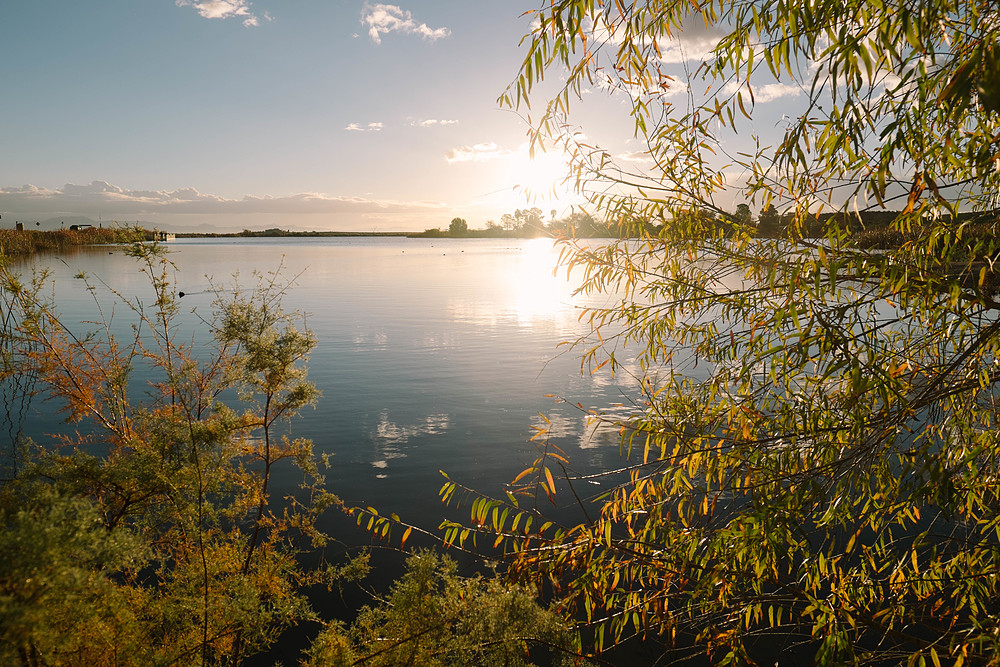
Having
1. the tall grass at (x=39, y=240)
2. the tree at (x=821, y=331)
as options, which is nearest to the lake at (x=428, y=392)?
the tree at (x=821, y=331)

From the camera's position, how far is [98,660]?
441 centimetres

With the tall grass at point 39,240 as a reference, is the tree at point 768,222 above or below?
below

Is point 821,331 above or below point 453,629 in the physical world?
above

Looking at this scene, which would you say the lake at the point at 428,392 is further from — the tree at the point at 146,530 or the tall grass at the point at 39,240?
the tall grass at the point at 39,240

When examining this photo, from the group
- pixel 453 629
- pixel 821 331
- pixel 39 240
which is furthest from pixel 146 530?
pixel 39 240

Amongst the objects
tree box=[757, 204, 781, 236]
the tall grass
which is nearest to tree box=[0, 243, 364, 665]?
tree box=[757, 204, 781, 236]

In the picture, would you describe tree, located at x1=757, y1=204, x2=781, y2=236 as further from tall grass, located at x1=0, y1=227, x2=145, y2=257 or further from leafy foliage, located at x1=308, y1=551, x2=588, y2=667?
tall grass, located at x1=0, y1=227, x2=145, y2=257

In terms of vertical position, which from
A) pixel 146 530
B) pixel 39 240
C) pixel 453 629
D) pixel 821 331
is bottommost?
pixel 453 629

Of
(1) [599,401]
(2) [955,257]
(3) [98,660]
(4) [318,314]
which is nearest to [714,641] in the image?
(2) [955,257]

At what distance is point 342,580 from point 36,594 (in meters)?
7.15

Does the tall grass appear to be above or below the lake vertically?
above

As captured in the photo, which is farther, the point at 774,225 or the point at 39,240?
the point at 39,240

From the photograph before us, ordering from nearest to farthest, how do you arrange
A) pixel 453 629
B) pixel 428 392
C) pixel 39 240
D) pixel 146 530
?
pixel 453 629, pixel 146 530, pixel 428 392, pixel 39 240

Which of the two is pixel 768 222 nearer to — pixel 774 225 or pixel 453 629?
pixel 774 225
